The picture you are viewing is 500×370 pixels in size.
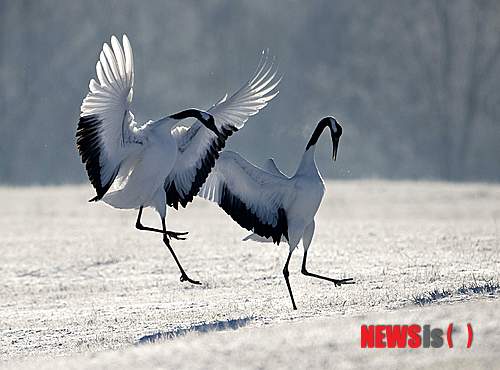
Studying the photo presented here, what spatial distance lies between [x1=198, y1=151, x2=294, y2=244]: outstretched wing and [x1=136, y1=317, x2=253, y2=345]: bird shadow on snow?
1.10 meters

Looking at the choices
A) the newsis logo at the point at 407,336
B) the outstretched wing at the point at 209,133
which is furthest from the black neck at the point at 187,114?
the newsis logo at the point at 407,336

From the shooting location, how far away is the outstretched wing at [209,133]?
429 inches

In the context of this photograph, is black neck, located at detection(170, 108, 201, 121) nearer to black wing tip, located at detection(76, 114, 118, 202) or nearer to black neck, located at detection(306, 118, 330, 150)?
black wing tip, located at detection(76, 114, 118, 202)

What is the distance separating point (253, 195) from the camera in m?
10.2

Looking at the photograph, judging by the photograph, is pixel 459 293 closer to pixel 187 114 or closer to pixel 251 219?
pixel 251 219

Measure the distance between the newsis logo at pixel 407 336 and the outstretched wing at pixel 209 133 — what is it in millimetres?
3260

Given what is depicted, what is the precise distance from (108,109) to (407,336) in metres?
3.64

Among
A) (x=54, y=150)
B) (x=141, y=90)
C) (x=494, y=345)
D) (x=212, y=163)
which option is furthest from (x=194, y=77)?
(x=494, y=345)

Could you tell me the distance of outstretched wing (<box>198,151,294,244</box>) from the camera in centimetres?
1002

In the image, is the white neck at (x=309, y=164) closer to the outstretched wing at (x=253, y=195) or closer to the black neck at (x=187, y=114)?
the outstretched wing at (x=253, y=195)

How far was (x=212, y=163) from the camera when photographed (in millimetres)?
10609

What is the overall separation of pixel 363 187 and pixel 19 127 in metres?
25.8

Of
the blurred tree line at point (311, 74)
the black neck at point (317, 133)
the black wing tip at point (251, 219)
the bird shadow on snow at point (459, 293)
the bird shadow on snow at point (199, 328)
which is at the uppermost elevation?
the blurred tree line at point (311, 74)

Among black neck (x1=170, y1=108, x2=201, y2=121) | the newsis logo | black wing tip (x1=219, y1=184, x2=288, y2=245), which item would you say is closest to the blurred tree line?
black neck (x1=170, y1=108, x2=201, y2=121)
